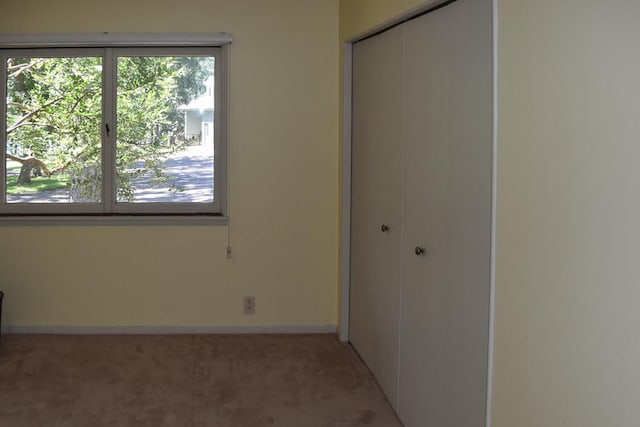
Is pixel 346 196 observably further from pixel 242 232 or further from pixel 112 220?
pixel 112 220

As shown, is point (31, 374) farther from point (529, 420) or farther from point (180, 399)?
point (529, 420)

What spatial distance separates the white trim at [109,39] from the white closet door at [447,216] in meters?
1.62

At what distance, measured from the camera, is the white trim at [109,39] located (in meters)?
3.86

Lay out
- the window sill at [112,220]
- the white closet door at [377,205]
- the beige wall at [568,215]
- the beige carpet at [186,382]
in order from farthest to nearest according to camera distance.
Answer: the window sill at [112,220] < the white closet door at [377,205] < the beige carpet at [186,382] < the beige wall at [568,215]

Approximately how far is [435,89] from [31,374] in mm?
2589

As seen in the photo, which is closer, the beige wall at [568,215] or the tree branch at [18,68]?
the beige wall at [568,215]

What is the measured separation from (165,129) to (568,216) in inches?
118

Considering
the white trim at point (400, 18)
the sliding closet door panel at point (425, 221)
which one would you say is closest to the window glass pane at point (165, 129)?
the white trim at point (400, 18)

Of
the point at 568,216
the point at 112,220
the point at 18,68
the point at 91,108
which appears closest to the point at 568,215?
the point at 568,216

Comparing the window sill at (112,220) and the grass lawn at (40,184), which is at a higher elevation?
the grass lawn at (40,184)

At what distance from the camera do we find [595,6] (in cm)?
153

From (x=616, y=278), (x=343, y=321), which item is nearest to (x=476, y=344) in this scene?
(x=616, y=278)

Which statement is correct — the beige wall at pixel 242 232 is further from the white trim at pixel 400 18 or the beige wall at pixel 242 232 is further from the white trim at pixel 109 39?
the white trim at pixel 400 18

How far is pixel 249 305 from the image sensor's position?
4066 millimetres
